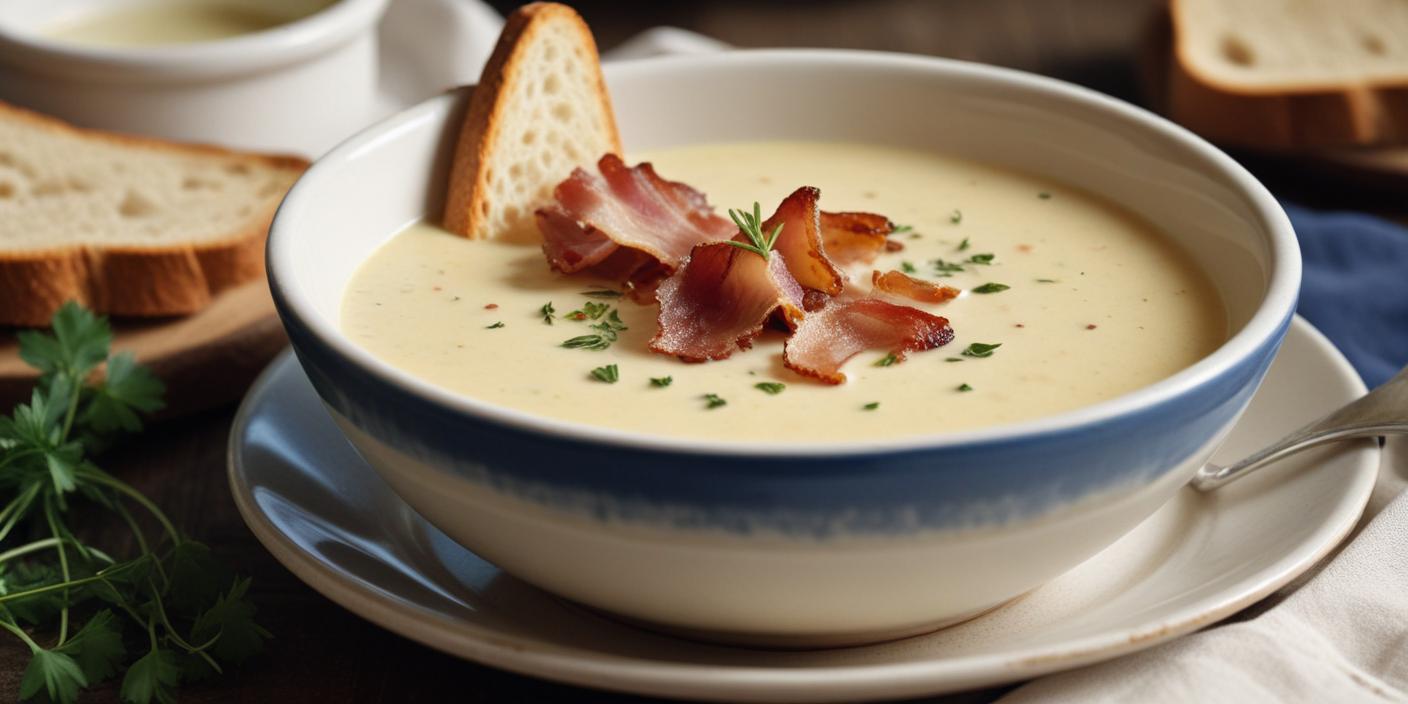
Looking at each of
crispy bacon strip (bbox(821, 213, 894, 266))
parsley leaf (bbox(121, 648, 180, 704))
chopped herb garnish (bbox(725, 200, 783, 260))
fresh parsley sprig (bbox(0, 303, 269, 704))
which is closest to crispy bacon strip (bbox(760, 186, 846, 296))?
chopped herb garnish (bbox(725, 200, 783, 260))

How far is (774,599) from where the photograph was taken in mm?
1540

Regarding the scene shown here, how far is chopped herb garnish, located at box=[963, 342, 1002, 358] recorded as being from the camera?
6.03ft

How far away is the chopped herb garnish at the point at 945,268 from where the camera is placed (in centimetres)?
210

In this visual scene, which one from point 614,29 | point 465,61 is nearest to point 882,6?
point 614,29

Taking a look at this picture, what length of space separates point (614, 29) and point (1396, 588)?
11.4 ft

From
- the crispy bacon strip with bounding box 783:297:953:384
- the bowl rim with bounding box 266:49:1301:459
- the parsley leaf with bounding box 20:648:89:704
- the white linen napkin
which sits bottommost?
the parsley leaf with bounding box 20:648:89:704

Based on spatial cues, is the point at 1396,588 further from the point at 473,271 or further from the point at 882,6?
the point at 882,6

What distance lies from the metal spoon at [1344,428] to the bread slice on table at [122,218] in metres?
1.80

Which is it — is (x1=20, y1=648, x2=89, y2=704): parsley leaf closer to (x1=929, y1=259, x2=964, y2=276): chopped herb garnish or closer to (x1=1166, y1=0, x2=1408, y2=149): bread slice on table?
(x1=929, y1=259, x2=964, y2=276): chopped herb garnish

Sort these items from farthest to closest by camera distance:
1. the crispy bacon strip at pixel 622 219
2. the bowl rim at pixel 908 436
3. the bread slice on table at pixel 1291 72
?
the bread slice on table at pixel 1291 72 → the crispy bacon strip at pixel 622 219 → the bowl rim at pixel 908 436

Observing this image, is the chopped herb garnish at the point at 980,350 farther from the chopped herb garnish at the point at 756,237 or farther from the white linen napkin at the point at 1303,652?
the white linen napkin at the point at 1303,652

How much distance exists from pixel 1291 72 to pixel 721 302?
8.31 ft

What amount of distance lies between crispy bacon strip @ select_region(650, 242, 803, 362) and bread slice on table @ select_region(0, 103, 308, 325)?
1.23 m

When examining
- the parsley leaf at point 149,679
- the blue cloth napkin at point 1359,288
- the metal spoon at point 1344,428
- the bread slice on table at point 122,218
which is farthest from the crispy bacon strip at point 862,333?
the bread slice on table at point 122,218
